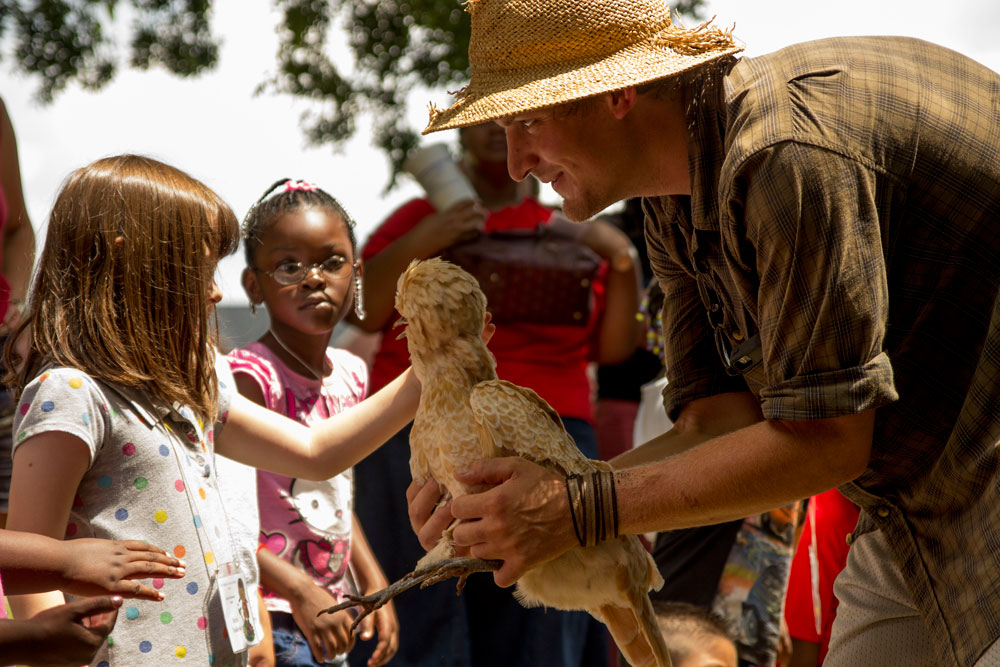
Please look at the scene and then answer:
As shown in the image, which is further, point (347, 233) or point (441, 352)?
point (347, 233)

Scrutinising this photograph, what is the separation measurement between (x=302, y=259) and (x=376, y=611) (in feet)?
4.11

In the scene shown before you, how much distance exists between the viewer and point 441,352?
7.97ft

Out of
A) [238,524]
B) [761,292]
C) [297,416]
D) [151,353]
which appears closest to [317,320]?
[297,416]

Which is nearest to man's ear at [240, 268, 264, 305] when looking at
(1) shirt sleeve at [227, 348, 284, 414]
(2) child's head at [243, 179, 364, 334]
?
(2) child's head at [243, 179, 364, 334]

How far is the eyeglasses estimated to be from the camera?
11.5 ft

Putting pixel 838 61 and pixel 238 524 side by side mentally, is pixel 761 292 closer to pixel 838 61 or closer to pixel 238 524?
pixel 838 61

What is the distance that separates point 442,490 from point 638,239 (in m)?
3.15

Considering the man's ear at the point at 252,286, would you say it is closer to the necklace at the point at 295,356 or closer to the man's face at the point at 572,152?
the necklace at the point at 295,356

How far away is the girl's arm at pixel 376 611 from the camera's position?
3445mm

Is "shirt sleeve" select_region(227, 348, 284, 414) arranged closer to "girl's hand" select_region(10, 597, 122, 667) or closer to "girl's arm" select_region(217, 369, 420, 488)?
"girl's arm" select_region(217, 369, 420, 488)

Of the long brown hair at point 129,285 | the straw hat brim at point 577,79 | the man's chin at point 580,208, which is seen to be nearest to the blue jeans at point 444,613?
the long brown hair at point 129,285

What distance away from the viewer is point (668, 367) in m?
2.69

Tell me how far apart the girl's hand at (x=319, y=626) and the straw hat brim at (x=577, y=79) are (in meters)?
1.67

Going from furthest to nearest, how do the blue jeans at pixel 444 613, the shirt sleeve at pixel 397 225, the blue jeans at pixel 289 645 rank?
the shirt sleeve at pixel 397 225
the blue jeans at pixel 444 613
the blue jeans at pixel 289 645
